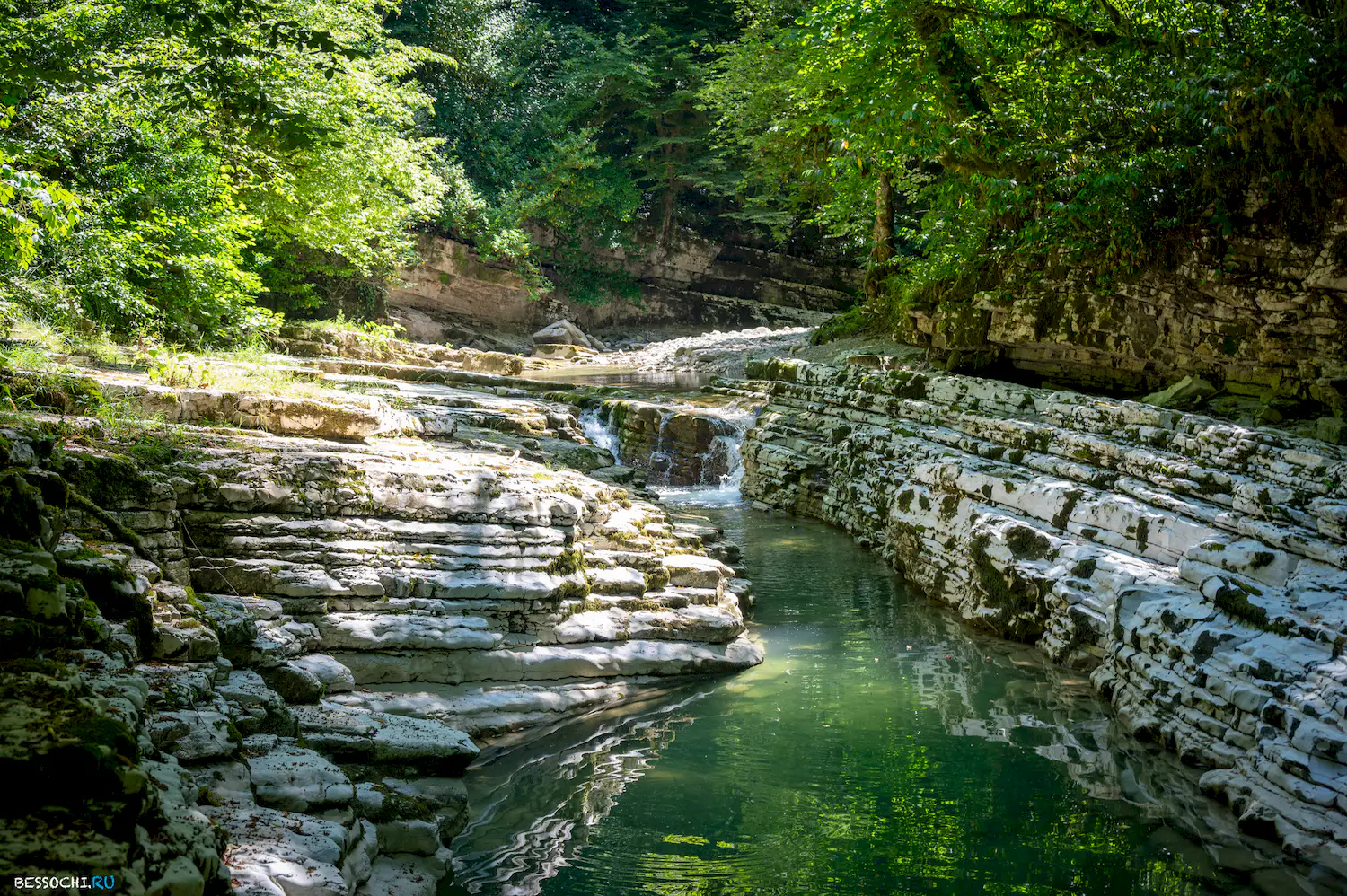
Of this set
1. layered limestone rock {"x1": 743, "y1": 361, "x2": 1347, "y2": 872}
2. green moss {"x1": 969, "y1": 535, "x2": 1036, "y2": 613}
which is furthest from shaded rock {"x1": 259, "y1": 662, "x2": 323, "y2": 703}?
green moss {"x1": 969, "y1": 535, "x2": 1036, "y2": 613}

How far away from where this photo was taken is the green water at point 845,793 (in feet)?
14.5

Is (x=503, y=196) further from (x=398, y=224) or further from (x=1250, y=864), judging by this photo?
(x=1250, y=864)

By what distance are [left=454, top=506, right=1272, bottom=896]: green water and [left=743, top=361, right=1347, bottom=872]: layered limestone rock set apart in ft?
1.32

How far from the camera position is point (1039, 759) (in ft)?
18.9

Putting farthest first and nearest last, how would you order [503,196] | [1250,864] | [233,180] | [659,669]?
[503,196], [233,180], [659,669], [1250,864]

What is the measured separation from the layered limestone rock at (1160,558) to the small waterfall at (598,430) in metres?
5.72

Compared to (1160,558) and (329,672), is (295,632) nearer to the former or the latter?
(329,672)

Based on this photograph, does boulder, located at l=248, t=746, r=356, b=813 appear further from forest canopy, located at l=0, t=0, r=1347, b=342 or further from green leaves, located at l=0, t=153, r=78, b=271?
green leaves, located at l=0, t=153, r=78, b=271

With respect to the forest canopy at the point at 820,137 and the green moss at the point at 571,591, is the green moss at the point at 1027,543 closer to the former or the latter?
the green moss at the point at 571,591

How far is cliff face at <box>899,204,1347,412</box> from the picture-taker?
9078mm

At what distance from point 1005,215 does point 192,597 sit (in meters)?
11.2

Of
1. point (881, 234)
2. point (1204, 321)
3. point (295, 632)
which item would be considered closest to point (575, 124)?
point (881, 234)

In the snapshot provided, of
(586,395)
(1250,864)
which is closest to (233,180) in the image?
(586,395)

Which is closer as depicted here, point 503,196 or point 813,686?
point 813,686
